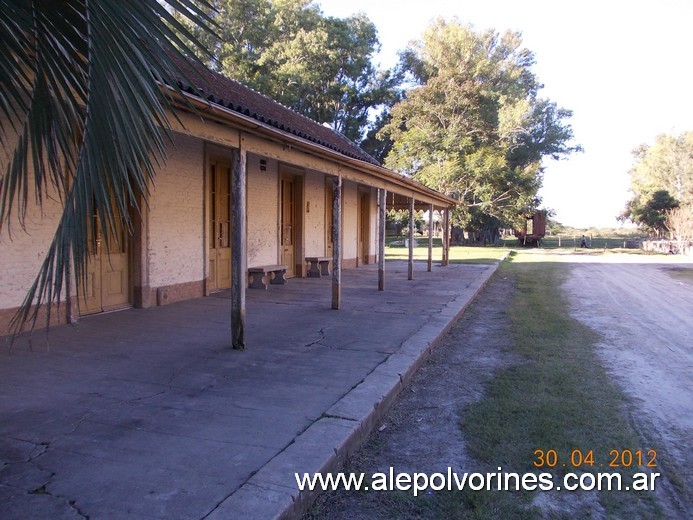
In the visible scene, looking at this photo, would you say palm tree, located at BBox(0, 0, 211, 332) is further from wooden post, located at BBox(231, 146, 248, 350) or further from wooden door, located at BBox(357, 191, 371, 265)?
wooden door, located at BBox(357, 191, 371, 265)

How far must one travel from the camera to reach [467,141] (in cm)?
2980

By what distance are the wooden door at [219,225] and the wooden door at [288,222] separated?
2304 millimetres

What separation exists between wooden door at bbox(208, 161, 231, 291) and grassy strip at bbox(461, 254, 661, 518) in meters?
5.90

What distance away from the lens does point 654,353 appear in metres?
6.45

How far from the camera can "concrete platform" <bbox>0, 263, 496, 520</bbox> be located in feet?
8.66

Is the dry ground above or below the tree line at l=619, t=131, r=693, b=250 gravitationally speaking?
below

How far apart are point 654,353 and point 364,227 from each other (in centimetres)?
1279

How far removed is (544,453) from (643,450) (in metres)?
0.75

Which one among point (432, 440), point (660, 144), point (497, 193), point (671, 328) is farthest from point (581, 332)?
point (660, 144)

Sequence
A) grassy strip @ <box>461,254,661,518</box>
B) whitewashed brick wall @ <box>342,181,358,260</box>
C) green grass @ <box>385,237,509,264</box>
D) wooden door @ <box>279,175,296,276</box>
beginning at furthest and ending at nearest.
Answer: green grass @ <box>385,237,509,264</box>
whitewashed brick wall @ <box>342,181,358,260</box>
wooden door @ <box>279,175,296,276</box>
grassy strip @ <box>461,254,661,518</box>

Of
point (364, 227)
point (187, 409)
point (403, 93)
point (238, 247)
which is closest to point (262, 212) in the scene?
point (238, 247)

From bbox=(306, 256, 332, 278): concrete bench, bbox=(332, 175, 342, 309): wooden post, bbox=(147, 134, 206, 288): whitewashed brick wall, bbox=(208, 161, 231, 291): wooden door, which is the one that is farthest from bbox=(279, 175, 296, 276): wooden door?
bbox=(332, 175, 342, 309): wooden post

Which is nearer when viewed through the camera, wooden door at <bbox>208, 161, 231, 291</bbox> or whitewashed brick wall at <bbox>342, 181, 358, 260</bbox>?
wooden door at <bbox>208, 161, 231, 291</bbox>

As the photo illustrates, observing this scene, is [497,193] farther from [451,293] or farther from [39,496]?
[39,496]
